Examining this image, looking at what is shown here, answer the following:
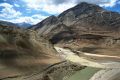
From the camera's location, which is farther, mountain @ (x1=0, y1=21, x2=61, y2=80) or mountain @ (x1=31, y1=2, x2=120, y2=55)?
mountain @ (x1=31, y1=2, x2=120, y2=55)

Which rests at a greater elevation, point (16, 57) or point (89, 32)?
point (16, 57)

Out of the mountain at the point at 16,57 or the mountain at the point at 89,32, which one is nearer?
the mountain at the point at 16,57

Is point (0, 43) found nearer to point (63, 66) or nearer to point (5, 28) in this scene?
point (5, 28)

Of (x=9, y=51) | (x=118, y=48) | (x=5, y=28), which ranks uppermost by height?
(x=5, y=28)

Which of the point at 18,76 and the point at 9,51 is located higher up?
the point at 9,51

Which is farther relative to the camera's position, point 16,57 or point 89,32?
point 89,32

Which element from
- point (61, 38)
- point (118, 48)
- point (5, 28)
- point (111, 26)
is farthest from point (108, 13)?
point (5, 28)

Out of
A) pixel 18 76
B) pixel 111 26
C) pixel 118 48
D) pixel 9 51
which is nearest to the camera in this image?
pixel 18 76

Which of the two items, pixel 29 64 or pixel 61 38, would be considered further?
pixel 61 38
